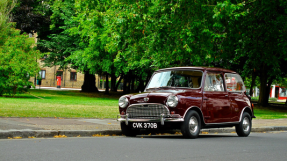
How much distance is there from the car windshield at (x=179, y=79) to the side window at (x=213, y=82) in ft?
0.77

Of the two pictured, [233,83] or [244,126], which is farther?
[244,126]

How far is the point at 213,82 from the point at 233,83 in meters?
1.05

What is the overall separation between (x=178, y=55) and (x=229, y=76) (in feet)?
26.9

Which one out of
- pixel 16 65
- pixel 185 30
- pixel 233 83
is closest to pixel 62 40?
pixel 16 65

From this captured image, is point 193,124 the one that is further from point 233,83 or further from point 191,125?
point 233,83

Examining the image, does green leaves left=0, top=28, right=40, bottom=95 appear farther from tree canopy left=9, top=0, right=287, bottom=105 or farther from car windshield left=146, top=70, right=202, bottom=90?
car windshield left=146, top=70, right=202, bottom=90

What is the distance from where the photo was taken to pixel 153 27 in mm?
18438

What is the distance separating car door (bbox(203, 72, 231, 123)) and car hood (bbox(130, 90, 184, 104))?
1000mm

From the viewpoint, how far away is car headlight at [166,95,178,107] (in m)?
9.86

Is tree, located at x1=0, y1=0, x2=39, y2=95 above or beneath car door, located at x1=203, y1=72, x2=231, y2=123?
above

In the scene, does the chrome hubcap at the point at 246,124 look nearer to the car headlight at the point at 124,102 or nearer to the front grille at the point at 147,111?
the front grille at the point at 147,111

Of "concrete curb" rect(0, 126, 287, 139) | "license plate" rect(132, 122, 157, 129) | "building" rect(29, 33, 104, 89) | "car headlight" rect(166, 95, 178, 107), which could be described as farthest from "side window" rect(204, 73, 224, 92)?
"building" rect(29, 33, 104, 89)

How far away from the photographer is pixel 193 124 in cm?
1032

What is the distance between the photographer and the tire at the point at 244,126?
39.3ft
